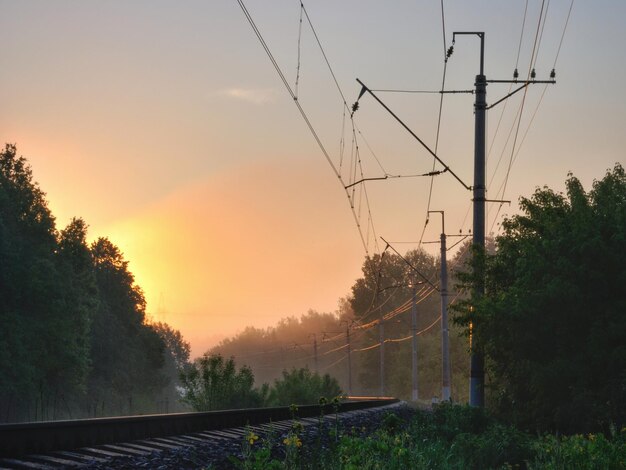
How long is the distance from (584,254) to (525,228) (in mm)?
2959

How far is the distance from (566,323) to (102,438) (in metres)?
15.6

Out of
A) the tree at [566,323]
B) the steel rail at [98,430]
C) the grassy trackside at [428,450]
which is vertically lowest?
the grassy trackside at [428,450]

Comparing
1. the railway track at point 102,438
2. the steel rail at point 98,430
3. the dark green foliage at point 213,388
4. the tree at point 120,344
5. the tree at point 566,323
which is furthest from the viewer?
the tree at point 120,344

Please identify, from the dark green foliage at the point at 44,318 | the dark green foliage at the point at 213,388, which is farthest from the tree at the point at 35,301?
the dark green foliage at the point at 213,388

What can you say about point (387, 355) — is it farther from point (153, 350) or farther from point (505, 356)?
point (505, 356)

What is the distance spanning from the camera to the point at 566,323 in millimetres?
24312

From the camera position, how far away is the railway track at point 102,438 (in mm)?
9148

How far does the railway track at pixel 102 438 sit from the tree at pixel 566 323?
33.6 feet

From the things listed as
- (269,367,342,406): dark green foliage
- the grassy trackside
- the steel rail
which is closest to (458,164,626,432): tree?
the grassy trackside

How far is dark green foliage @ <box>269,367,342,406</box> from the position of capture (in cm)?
4194

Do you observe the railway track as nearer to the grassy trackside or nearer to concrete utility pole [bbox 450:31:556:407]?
the grassy trackside

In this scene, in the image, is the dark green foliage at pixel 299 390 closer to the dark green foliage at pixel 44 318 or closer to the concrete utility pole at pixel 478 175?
the dark green foliage at pixel 44 318

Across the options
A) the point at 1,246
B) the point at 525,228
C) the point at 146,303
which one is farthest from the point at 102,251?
the point at 525,228

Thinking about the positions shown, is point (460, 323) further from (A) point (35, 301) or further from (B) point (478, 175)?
(A) point (35, 301)
